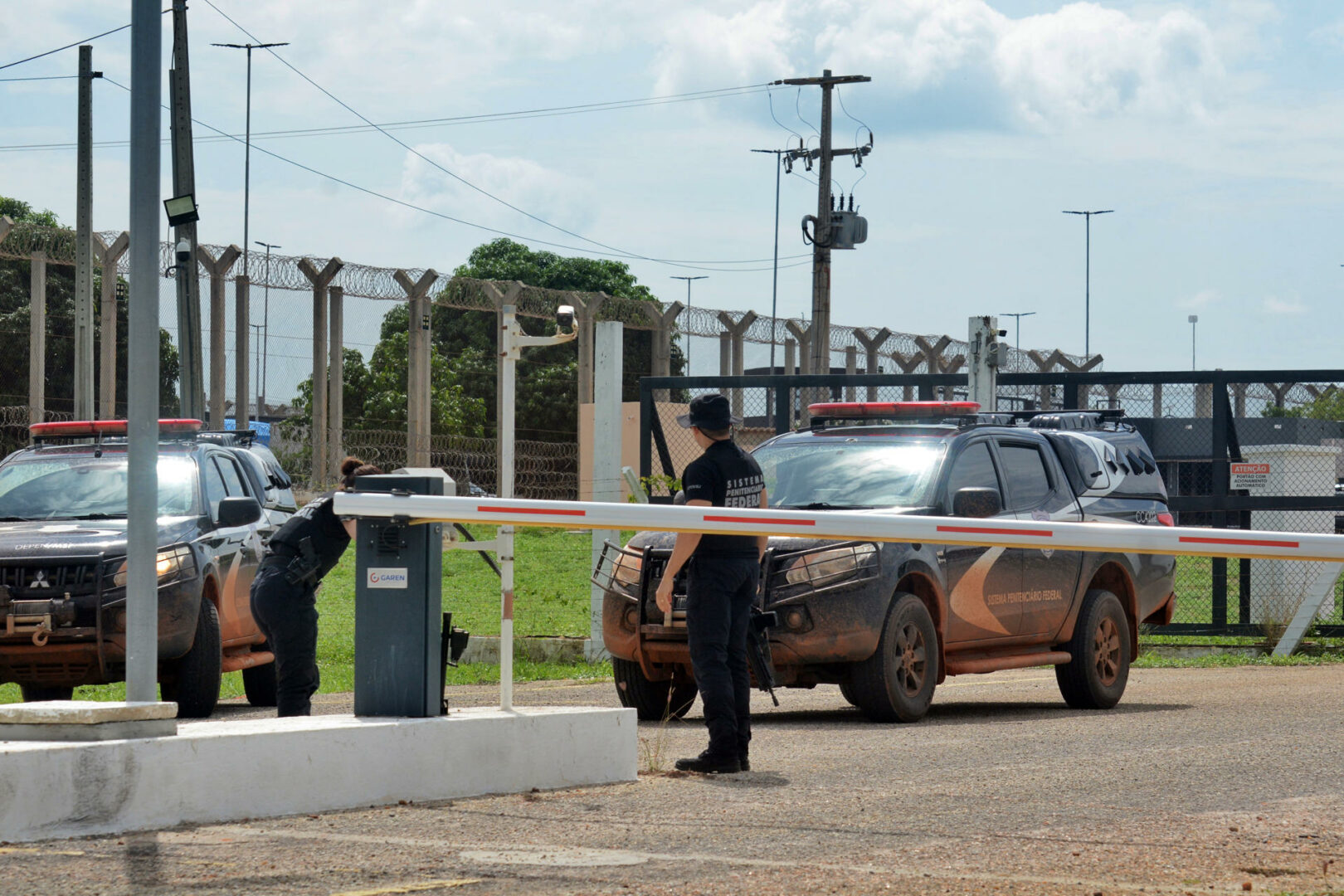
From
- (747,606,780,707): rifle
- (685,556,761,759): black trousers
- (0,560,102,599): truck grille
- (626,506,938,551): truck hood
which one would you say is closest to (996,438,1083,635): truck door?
(626,506,938,551): truck hood

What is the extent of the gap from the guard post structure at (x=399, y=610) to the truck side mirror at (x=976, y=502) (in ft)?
13.4

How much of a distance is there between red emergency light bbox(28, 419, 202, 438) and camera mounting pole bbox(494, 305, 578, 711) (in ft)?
13.5

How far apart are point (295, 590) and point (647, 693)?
2.46m

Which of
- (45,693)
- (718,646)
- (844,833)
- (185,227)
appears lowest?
(45,693)

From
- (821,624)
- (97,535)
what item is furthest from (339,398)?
(821,624)

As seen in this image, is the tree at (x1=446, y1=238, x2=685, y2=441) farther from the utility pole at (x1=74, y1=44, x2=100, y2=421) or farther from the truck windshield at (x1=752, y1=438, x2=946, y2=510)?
the truck windshield at (x1=752, y1=438, x2=946, y2=510)

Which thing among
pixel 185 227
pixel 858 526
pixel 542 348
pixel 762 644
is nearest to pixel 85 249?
pixel 185 227

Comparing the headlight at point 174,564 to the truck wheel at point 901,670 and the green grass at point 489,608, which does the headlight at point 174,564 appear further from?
the truck wheel at point 901,670

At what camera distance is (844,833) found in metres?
6.65

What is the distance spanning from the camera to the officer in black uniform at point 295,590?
9.88 meters

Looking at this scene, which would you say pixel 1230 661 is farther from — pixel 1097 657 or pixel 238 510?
pixel 238 510

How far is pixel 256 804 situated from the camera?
6836 millimetres

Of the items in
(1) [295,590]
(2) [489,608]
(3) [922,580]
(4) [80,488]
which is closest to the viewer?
(1) [295,590]

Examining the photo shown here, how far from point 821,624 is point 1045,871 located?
4.54 meters
